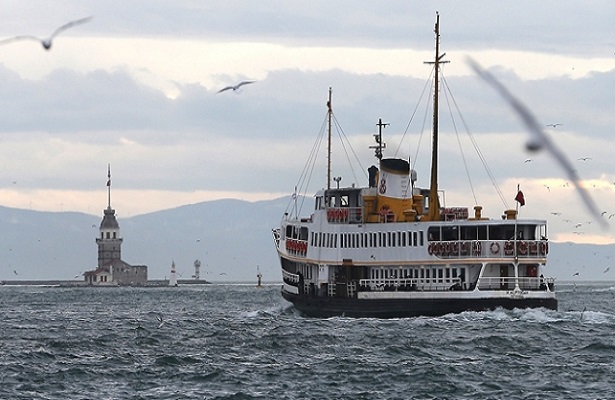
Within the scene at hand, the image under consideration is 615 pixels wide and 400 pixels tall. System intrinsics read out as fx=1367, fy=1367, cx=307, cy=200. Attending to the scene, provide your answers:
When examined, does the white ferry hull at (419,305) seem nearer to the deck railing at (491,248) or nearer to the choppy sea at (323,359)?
the choppy sea at (323,359)

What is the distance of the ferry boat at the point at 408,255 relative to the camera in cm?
7612

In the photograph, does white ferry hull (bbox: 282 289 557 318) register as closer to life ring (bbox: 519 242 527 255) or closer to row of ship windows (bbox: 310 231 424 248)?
life ring (bbox: 519 242 527 255)

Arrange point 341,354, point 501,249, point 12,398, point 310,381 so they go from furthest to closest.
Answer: point 501,249 → point 341,354 → point 310,381 → point 12,398

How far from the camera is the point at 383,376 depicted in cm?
4903

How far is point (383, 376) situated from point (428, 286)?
2955 centimetres

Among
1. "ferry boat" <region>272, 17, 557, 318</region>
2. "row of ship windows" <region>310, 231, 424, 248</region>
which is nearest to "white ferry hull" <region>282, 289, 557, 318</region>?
"ferry boat" <region>272, 17, 557, 318</region>

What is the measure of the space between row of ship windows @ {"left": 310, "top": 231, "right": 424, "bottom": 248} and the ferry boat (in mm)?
58

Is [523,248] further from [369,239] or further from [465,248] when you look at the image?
[369,239]

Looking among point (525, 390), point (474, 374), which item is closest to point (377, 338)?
point (474, 374)

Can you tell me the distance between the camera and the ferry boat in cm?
7612

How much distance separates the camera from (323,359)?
54156mm

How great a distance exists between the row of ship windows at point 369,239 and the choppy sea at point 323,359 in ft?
17.9

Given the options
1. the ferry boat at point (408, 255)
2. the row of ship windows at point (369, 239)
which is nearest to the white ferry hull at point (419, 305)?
the ferry boat at point (408, 255)

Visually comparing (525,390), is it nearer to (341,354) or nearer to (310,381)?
(310,381)
